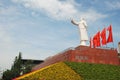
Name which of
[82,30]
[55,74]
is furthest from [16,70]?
[55,74]

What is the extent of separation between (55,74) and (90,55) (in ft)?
19.5

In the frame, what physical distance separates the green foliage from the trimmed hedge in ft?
2.44

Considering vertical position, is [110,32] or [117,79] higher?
[110,32]

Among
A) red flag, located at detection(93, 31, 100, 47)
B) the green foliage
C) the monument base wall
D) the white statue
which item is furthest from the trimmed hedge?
the white statue

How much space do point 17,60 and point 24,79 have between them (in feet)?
47.3

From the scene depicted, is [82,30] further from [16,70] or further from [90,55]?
[16,70]

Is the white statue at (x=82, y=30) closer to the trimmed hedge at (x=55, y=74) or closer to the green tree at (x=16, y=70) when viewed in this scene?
the trimmed hedge at (x=55, y=74)

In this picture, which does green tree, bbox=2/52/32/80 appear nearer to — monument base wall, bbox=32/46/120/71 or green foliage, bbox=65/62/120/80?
monument base wall, bbox=32/46/120/71

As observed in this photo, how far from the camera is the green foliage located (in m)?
27.0

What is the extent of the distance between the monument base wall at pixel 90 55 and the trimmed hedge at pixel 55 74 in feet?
6.87

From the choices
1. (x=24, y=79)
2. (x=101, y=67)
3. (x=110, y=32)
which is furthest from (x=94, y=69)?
(x=24, y=79)

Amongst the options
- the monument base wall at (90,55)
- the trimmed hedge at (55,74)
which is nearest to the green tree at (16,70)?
the monument base wall at (90,55)

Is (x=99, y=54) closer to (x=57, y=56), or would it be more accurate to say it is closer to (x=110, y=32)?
(x=110, y=32)

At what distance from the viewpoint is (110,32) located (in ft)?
102
